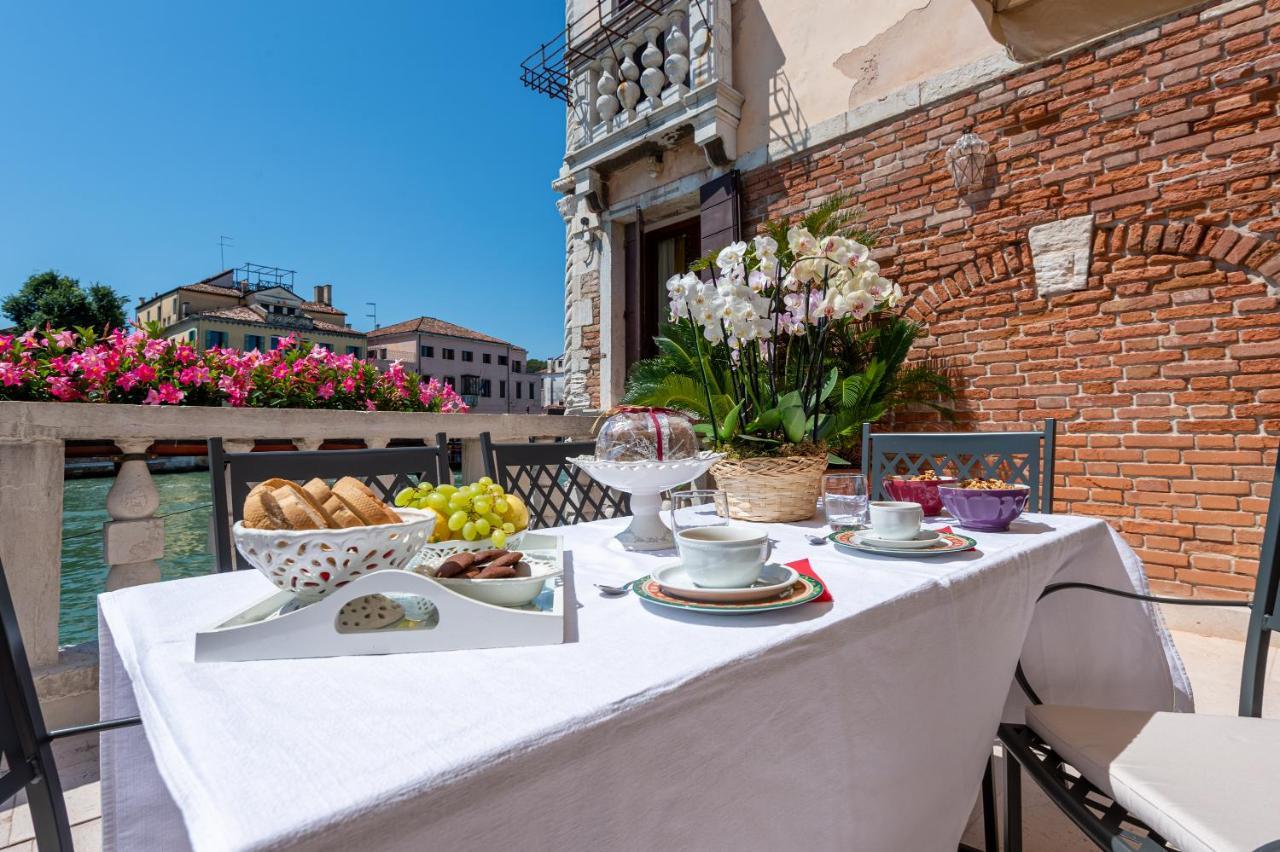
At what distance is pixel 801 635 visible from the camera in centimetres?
72

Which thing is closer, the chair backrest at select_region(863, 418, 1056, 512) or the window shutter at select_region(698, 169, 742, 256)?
the chair backrest at select_region(863, 418, 1056, 512)

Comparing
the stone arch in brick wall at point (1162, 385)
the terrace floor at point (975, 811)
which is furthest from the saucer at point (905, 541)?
the stone arch in brick wall at point (1162, 385)

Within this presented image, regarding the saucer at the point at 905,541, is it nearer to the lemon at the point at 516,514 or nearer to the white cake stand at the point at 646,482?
the white cake stand at the point at 646,482

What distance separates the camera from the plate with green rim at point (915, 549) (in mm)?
1150

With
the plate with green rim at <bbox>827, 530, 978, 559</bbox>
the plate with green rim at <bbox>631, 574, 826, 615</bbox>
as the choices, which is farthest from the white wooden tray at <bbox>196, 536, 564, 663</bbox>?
the plate with green rim at <bbox>827, 530, 978, 559</bbox>

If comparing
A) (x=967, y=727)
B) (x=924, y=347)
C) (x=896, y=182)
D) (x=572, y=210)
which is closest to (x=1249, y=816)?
(x=967, y=727)

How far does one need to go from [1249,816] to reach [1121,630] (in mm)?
614

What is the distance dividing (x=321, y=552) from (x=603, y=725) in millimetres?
405

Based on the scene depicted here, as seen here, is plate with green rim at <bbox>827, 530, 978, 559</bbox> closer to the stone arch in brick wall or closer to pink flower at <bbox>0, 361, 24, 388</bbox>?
the stone arch in brick wall

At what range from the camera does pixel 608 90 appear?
5867 millimetres

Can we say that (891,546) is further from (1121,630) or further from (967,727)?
(1121,630)

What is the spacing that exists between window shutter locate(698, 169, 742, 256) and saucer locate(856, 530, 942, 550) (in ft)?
13.1

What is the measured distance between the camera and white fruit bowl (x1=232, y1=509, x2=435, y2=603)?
2.28 feet

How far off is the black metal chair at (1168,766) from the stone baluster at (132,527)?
8.20 feet
